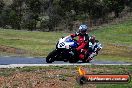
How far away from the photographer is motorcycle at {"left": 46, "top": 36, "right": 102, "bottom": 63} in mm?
23062

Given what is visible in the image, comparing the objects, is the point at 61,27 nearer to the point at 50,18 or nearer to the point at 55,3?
the point at 50,18

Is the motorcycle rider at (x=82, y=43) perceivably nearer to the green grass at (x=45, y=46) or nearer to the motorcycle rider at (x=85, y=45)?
the motorcycle rider at (x=85, y=45)

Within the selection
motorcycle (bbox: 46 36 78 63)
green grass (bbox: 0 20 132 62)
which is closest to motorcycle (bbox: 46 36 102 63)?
motorcycle (bbox: 46 36 78 63)

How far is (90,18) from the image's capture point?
3637 inches

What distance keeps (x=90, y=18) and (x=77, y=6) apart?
180 inches

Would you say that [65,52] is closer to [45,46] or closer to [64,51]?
[64,51]

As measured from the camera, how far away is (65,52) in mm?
23328

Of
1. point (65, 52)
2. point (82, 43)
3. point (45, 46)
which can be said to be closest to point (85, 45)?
point (82, 43)

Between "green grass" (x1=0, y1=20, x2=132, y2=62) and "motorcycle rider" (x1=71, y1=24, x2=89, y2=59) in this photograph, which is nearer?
"motorcycle rider" (x1=71, y1=24, x2=89, y2=59)

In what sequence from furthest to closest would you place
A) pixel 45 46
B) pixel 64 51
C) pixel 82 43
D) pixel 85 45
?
pixel 45 46
pixel 85 45
pixel 82 43
pixel 64 51

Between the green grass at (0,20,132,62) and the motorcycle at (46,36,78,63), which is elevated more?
the motorcycle at (46,36,78,63)

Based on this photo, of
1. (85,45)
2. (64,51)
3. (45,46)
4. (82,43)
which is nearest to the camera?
(64,51)

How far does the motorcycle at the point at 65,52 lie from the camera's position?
23.1 metres

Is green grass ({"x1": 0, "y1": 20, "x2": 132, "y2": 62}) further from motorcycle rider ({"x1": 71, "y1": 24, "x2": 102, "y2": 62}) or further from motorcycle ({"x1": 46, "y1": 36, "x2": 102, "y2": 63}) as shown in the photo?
motorcycle ({"x1": 46, "y1": 36, "x2": 102, "y2": 63})
